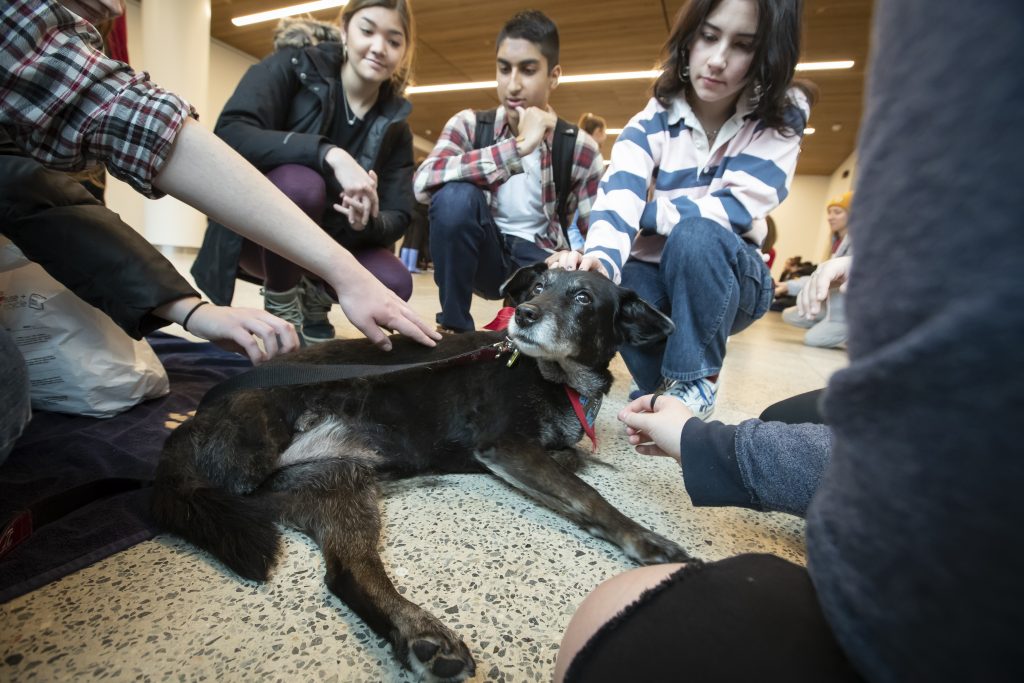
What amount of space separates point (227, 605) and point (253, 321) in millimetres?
723

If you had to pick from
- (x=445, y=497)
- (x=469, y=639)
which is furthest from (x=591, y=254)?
(x=469, y=639)

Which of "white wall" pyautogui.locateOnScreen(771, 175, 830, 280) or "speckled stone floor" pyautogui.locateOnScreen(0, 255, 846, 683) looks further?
"white wall" pyautogui.locateOnScreen(771, 175, 830, 280)

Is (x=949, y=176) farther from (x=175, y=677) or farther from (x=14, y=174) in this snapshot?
(x=14, y=174)

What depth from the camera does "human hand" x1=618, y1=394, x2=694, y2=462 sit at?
121 centimetres

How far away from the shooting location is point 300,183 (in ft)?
8.04

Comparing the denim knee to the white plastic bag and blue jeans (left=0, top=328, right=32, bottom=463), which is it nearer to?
the white plastic bag

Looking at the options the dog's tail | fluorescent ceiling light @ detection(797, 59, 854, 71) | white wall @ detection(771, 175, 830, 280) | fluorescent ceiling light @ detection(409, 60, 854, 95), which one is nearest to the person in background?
the dog's tail

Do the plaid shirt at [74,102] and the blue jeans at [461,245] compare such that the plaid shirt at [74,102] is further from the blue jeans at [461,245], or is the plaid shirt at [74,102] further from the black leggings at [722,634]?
the blue jeans at [461,245]

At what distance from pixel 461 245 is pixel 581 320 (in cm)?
133

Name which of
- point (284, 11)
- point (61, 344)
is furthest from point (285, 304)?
point (284, 11)

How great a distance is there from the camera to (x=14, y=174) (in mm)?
1426

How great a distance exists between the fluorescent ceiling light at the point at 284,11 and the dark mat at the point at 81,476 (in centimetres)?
810

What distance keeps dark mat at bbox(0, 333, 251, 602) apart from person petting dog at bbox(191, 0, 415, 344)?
3.20ft

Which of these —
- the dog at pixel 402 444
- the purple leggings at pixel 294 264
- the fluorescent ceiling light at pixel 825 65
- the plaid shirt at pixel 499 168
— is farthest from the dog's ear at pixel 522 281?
the fluorescent ceiling light at pixel 825 65
